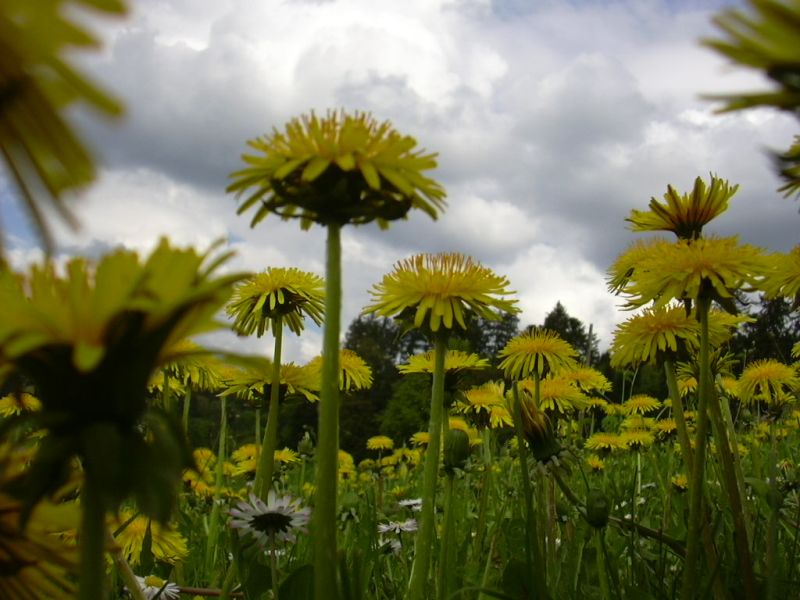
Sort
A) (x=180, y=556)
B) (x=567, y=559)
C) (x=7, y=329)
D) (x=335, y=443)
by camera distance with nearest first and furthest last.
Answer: (x=7, y=329)
(x=335, y=443)
(x=180, y=556)
(x=567, y=559)

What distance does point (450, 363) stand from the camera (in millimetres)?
3027

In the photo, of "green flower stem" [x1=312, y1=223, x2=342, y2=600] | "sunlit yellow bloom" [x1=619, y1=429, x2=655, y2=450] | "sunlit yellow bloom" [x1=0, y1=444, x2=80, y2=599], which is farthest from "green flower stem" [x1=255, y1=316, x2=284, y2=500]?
"sunlit yellow bloom" [x1=619, y1=429, x2=655, y2=450]

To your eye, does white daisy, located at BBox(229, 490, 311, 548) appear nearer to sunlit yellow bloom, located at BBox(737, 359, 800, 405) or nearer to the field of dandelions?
the field of dandelions

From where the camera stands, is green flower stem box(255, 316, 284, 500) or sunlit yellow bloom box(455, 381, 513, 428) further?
sunlit yellow bloom box(455, 381, 513, 428)

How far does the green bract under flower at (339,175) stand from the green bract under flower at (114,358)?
411mm

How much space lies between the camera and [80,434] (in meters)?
0.72

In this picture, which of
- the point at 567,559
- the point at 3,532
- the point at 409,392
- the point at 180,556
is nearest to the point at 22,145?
the point at 3,532

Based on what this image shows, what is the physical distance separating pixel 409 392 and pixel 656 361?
20.3 metres

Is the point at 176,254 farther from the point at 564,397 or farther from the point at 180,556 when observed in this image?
the point at 564,397

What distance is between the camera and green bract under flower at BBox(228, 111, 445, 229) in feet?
3.74

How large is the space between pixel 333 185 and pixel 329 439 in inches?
15.7

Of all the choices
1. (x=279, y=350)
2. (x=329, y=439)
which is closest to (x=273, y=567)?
(x=329, y=439)

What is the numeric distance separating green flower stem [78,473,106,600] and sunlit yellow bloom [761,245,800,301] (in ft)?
6.30

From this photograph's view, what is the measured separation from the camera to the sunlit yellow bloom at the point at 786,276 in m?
2.10
